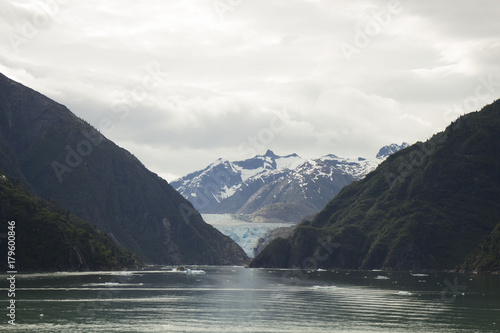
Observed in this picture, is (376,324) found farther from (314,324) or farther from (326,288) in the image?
(326,288)

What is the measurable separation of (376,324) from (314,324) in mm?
10564

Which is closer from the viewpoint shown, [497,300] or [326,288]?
[497,300]

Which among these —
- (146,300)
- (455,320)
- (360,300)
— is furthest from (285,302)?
(455,320)

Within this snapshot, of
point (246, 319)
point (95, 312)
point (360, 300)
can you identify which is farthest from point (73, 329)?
point (360, 300)

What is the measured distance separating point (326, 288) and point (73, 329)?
107 meters

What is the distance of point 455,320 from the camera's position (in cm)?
10812

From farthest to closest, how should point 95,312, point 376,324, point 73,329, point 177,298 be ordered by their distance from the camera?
1. point 177,298
2. point 95,312
3. point 376,324
4. point 73,329

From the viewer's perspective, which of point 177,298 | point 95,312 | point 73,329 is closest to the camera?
point 73,329

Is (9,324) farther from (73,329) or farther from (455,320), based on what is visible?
(455,320)

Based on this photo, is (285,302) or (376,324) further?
(285,302)

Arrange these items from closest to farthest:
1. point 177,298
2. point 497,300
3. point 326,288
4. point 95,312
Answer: point 95,312, point 497,300, point 177,298, point 326,288

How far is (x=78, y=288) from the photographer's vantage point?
6594 inches

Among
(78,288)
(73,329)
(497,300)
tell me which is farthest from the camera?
(78,288)

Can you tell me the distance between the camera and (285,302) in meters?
140
